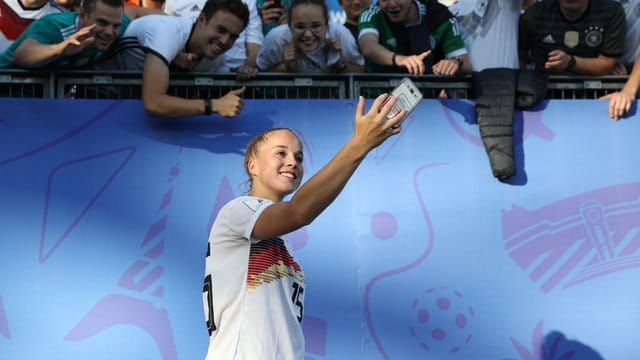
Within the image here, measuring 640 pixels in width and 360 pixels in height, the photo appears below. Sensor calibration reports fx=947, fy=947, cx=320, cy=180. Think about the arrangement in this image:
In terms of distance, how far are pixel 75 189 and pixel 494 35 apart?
2.91 meters

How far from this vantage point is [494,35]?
6.35 metres

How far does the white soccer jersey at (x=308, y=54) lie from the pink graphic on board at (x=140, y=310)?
150 centimetres

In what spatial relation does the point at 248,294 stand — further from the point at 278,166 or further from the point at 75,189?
the point at 75,189

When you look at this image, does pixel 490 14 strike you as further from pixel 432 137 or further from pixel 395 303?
pixel 395 303

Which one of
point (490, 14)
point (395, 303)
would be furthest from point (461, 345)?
point (490, 14)

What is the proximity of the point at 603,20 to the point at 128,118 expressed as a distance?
319 cm

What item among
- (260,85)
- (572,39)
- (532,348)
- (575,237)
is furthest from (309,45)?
(532,348)

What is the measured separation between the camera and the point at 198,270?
548 cm

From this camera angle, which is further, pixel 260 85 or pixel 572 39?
pixel 572 39

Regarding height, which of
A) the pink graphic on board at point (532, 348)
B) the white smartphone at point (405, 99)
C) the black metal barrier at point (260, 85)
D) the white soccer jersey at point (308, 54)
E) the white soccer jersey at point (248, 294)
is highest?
the white soccer jersey at point (308, 54)

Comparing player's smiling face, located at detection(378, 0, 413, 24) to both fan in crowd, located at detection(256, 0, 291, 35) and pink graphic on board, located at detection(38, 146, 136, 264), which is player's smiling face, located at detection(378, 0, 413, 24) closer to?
fan in crowd, located at detection(256, 0, 291, 35)

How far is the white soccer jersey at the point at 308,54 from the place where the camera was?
6.10 m

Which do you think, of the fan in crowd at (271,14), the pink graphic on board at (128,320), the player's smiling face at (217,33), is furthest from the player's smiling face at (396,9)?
the pink graphic on board at (128,320)

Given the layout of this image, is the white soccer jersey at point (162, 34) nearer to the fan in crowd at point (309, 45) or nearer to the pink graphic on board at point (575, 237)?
the fan in crowd at point (309, 45)
